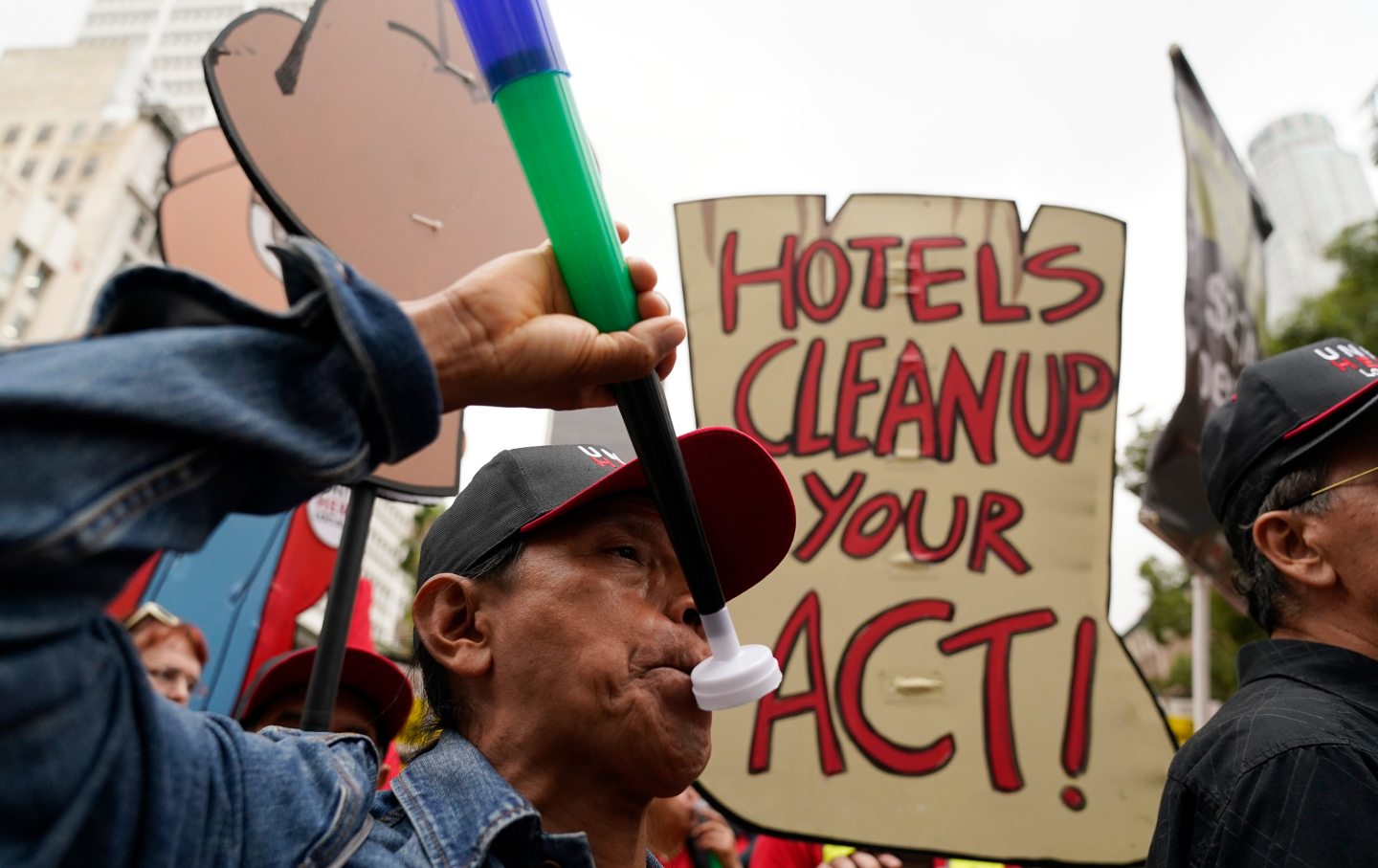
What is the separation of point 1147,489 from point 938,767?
93.2 inches

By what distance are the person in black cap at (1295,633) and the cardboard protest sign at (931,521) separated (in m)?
0.84

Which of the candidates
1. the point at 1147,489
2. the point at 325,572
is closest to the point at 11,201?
the point at 325,572

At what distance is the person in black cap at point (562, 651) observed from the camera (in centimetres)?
119

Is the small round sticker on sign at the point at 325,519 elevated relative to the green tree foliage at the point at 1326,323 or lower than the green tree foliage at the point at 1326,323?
elevated

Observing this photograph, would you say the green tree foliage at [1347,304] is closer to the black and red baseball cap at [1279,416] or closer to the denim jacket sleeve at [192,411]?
the black and red baseball cap at [1279,416]

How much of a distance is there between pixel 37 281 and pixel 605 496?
132 ft

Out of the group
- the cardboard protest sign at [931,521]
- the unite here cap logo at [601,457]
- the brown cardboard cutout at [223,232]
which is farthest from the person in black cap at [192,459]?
the brown cardboard cutout at [223,232]

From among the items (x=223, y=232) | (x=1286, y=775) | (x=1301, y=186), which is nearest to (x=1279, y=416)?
(x=1286, y=775)

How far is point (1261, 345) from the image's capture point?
4793mm

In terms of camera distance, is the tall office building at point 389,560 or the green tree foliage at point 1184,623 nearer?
the green tree foliage at point 1184,623

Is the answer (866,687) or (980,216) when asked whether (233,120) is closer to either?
(866,687)

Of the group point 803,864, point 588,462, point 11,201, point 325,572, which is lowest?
point 803,864

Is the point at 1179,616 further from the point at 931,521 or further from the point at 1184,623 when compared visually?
the point at 931,521

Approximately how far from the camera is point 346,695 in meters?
2.53
